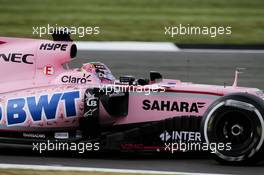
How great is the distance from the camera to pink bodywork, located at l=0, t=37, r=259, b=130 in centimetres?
938

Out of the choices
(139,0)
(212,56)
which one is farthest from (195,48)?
(139,0)

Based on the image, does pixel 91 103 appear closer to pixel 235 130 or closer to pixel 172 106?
pixel 172 106

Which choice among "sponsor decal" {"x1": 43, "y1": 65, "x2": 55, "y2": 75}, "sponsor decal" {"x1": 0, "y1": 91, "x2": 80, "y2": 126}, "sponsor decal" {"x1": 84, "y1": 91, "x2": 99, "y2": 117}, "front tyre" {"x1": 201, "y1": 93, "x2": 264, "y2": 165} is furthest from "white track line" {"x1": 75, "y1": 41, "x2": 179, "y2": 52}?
"front tyre" {"x1": 201, "y1": 93, "x2": 264, "y2": 165}

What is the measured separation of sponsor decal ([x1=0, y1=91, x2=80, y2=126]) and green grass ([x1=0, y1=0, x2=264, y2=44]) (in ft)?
29.7

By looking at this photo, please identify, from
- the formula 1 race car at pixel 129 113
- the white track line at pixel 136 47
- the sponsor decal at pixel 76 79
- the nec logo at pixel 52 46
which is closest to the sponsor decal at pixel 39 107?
the formula 1 race car at pixel 129 113

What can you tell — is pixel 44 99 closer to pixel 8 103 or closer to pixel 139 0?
pixel 8 103

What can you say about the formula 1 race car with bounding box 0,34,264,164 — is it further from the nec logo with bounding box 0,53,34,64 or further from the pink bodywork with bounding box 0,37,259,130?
the nec logo with bounding box 0,53,34,64

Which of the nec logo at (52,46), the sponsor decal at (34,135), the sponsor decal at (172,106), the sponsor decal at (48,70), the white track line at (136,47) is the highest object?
the nec logo at (52,46)

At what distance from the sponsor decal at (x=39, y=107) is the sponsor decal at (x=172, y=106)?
2.76 ft

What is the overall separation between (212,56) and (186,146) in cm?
784

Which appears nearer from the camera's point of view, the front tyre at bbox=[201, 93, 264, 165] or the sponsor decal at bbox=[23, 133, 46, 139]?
the front tyre at bbox=[201, 93, 264, 165]

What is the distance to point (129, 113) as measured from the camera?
9500mm

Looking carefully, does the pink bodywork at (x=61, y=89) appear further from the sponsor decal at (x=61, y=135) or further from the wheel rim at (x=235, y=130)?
the wheel rim at (x=235, y=130)

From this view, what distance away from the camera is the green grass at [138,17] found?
63.1ft
